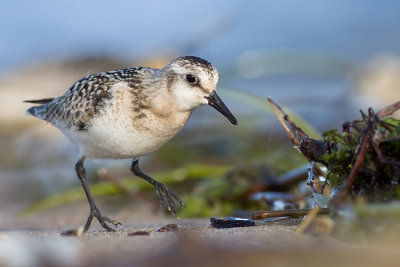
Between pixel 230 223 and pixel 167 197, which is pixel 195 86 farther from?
pixel 230 223

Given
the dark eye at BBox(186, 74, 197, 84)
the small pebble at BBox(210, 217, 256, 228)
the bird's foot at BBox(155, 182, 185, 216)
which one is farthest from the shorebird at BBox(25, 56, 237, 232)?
the small pebble at BBox(210, 217, 256, 228)

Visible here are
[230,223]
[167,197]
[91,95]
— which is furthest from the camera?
[167,197]

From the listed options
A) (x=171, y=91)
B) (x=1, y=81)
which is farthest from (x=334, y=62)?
(x=1, y=81)

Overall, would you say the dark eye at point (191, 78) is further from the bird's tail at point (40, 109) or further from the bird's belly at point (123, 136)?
the bird's tail at point (40, 109)

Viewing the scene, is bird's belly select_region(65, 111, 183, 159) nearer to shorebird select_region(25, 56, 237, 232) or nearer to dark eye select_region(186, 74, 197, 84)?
shorebird select_region(25, 56, 237, 232)

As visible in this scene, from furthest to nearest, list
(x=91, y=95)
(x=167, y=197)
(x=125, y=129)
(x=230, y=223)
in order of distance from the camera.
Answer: (x=167, y=197) → (x=91, y=95) → (x=125, y=129) → (x=230, y=223)

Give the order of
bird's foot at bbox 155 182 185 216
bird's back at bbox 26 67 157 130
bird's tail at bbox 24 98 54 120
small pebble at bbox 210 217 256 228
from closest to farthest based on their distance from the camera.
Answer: small pebble at bbox 210 217 256 228 < bird's back at bbox 26 67 157 130 < bird's foot at bbox 155 182 185 216 < bird's tail at bbox 24 98 54 120

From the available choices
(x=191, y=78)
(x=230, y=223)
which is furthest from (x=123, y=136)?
(x=230, y=223)

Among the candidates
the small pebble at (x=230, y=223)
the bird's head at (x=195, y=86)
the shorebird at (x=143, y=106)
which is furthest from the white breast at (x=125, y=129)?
the small pebble at (x=230, y=223)

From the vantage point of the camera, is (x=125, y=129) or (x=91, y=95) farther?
(x=91, y=95)

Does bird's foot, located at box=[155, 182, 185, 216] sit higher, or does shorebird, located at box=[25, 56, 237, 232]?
shorebird, located at box=[25, 56, 237, 232]
